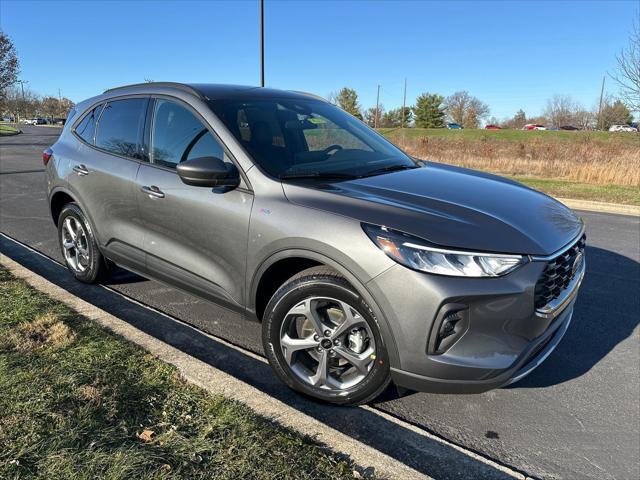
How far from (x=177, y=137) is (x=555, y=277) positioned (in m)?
2.61

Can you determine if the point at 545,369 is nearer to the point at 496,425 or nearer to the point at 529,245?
the point at 496,425

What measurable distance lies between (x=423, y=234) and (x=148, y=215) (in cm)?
214

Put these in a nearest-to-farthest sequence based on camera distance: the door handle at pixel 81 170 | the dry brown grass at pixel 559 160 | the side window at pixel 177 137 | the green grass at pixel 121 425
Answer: the green grass at pixel 121 425, the side window at pixel 177 137, the door handle at pixel 81 170, the dry brown grass at pixel 559 160

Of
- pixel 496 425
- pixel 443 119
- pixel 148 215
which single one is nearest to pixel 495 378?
pixel 496 425

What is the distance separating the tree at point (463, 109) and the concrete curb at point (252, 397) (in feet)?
303

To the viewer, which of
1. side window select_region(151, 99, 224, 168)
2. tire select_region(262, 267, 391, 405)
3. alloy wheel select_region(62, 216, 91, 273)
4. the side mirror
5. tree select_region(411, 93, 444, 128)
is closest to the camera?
tire select_region(262, 267, 391, 405)

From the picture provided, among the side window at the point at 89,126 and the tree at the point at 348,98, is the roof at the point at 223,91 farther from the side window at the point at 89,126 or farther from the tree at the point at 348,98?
the tree at the point at 348,98

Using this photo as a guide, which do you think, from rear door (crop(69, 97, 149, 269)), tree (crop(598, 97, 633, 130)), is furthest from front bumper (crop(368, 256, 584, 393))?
tree (crop(598, 97, 633, 130))

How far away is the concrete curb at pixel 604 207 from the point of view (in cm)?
988

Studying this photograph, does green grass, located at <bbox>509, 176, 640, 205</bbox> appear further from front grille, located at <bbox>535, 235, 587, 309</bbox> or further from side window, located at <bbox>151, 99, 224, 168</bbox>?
side window, located at <bbox>151, 99, 224, 168</bbox>

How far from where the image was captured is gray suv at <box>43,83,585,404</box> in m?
2.28

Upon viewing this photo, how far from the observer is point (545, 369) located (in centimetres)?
321

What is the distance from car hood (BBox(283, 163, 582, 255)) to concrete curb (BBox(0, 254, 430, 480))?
1017 mm

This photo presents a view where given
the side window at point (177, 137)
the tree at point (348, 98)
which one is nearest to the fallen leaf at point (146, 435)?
the side window at point (177, 137)
